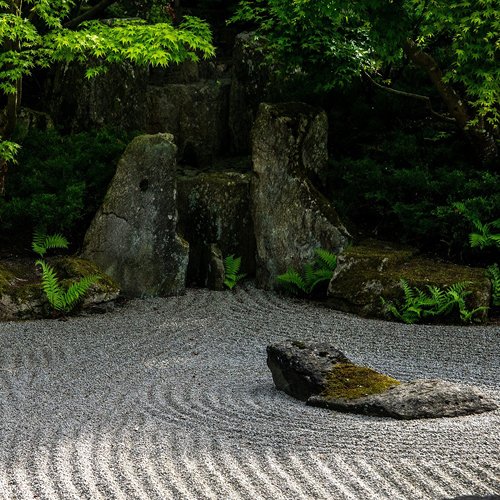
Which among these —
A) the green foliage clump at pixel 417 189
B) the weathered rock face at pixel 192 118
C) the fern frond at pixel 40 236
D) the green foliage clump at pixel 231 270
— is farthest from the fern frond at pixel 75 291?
the weathered rock face at pixel 192 118

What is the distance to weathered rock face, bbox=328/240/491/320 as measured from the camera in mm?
8734

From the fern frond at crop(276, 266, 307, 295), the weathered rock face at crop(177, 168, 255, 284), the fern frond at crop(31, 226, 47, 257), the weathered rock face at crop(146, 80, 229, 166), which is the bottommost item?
the fern frond at crop(276, 266, 307, 295)

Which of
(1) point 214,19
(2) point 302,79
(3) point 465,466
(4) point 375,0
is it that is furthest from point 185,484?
(1) point 214,19

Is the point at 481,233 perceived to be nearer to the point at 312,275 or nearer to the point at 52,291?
the point at 312,275

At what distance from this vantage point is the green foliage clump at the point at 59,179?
10.2 m

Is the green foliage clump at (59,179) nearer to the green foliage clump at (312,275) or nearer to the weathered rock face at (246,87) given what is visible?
the weathered rock face at (246,87)

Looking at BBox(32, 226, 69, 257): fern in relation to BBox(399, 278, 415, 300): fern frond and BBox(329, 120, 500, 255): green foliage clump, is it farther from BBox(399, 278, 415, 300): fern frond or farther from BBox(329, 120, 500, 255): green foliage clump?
BBox(399, 278, 415, 300): fern frond

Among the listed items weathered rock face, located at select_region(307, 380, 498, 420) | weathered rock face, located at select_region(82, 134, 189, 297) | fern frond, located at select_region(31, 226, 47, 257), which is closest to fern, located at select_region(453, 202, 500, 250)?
weathered rock face, located at select_region(82, 134, 189, 297)

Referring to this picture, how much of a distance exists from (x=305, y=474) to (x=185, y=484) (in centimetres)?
73

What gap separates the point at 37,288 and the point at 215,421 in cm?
470

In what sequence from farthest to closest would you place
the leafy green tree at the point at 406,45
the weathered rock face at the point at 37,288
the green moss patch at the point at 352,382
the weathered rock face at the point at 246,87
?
1. the weathered rock face at the point at 246,87
2. the weathered rock face at the point at 37,288
3. the leafy green tree at the point at 406,45
4. the green moss patch at the point at 352,382

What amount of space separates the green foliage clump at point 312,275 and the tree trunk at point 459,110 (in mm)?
2873

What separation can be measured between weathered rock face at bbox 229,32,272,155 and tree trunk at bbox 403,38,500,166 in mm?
3672

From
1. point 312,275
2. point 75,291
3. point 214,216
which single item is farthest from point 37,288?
point 312,275
